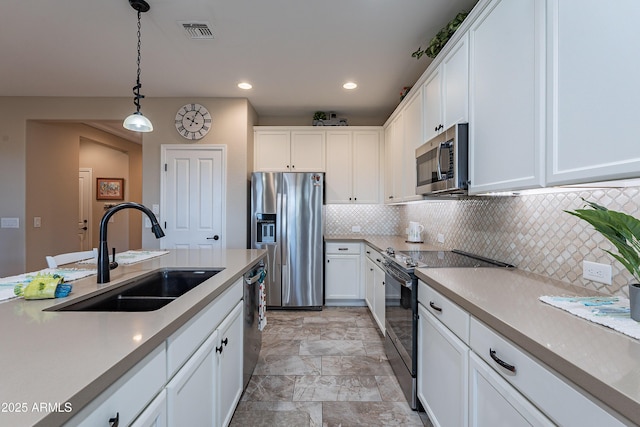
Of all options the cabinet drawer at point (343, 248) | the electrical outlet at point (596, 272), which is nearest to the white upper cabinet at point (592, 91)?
the electrical outlet at point (596, 272)

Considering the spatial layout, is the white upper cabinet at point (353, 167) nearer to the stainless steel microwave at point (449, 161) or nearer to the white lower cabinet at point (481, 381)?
the stainless steel microwave at point (449, 161)

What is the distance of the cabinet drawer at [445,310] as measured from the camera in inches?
48.4

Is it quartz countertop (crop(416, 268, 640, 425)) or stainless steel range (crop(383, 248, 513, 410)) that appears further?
stainless steel range (crop(383, 248, 513, 410))

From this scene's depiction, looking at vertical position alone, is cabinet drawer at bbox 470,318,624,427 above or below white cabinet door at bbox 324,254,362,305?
above

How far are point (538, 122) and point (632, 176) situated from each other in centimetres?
43

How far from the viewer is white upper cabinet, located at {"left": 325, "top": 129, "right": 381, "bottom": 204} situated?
408cm

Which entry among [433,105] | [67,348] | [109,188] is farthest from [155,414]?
[109,188]

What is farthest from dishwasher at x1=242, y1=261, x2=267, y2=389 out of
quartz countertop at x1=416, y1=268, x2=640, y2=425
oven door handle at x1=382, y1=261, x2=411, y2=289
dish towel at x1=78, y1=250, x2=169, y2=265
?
quartz countertop at x1=416, y1=268, x2=640, y2=425

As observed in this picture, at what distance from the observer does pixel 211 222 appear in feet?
12.3

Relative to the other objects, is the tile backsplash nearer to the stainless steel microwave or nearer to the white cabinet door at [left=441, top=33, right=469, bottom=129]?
the stainless steel microwave

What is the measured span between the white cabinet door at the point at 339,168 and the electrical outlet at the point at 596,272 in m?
2.95

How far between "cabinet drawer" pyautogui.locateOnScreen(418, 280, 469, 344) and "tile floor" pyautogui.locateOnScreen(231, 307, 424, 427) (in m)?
0.77

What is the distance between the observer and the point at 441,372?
146 centimetres

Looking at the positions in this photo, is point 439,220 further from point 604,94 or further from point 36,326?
point 36,326
